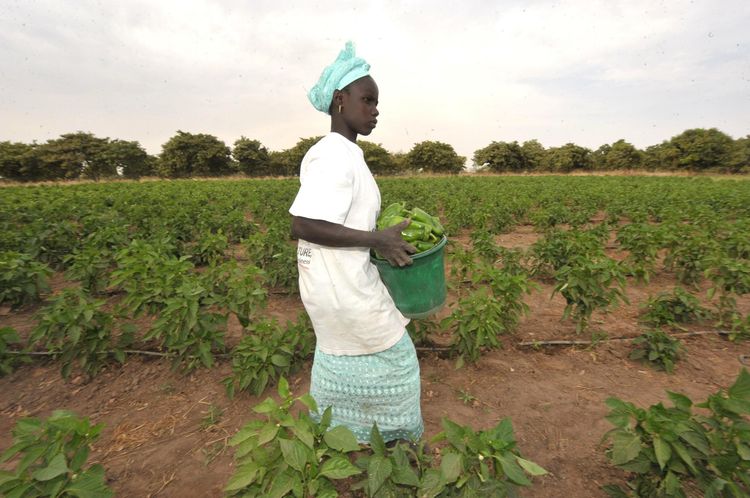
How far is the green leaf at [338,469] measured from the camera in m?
1.13

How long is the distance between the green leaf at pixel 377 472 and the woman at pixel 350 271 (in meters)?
0.62

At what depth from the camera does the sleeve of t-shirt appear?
148 cm

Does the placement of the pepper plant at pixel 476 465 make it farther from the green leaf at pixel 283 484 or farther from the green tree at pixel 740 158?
the green tree at pixel 740 158

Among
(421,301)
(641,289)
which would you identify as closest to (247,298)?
(421,301)

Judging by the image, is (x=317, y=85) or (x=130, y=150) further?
(x=130, y=150)

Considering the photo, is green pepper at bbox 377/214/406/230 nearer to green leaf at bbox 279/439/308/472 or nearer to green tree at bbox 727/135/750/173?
green leaf at bbox 279/439/308/472

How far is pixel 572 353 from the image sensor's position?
3.56 meters

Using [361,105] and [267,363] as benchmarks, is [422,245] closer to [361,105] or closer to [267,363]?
[361,105]

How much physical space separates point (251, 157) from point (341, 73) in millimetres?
47144

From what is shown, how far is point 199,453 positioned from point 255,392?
568 mm

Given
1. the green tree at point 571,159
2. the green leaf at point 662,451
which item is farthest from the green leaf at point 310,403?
the green tree at point 571,159

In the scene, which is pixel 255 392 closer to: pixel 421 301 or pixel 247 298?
pixel 247 298

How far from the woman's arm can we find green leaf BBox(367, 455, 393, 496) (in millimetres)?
753

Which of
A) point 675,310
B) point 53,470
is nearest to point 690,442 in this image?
point 53,470
